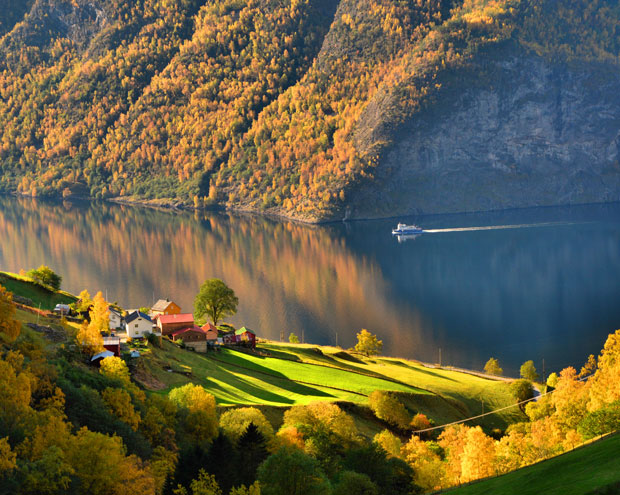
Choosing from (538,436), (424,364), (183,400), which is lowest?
(424,364)

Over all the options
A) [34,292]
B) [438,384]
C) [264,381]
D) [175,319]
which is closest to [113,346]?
[264,381]

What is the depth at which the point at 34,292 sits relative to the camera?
94312mm

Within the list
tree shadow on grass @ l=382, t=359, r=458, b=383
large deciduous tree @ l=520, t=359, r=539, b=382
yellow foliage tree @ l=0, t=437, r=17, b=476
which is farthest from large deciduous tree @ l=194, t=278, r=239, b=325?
yellow foliage tree @ l=0, t=437, r=17, b=476

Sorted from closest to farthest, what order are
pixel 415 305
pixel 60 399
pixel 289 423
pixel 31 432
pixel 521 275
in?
pixel 31 432
pixel 60 399
pixel 289 423
pixel 415 305
pixel 521 275

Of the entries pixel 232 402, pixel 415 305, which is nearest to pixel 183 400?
pixel 232 402

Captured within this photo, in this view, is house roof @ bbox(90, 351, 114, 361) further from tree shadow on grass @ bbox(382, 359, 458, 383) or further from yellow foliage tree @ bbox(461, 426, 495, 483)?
tree shadow on grass @ bbox(382, 359, 458, 383)

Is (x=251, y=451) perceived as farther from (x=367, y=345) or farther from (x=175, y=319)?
(x=367, y=345)

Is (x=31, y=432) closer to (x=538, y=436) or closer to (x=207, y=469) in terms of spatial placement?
(x=207, y=469)

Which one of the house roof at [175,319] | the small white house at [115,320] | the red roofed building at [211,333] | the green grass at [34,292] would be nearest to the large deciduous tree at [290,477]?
the small white house at [115,320]

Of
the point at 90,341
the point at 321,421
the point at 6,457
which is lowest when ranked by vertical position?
the point at 321,421

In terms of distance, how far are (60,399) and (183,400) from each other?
11483mm

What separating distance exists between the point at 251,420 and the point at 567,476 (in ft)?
90.4

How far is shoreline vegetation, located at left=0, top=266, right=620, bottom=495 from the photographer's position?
4166 cm

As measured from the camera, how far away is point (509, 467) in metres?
51.1
